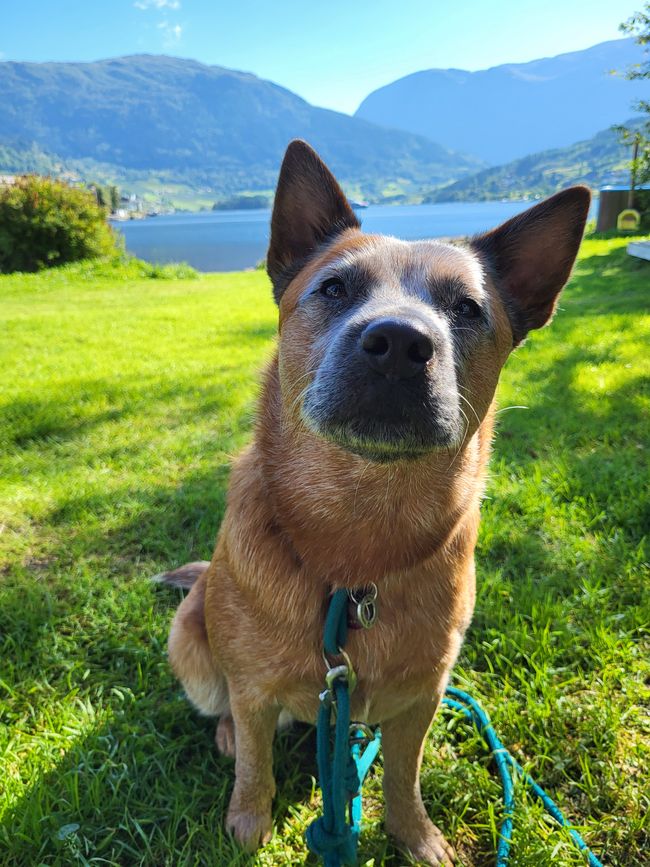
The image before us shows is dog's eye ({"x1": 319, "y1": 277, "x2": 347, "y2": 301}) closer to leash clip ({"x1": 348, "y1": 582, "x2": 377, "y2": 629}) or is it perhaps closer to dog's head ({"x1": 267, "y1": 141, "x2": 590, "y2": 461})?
dog's head ({"x1": 267, "y1": 141, "x2": 590, "y2": 461})

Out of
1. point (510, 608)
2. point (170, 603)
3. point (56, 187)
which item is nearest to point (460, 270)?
point (510, 608)

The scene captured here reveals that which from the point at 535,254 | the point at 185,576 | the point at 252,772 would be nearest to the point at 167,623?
the point at 185,576

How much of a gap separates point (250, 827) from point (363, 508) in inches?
44.4

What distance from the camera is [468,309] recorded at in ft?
5.71

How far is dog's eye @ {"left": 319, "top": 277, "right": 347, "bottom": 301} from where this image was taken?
1.71 meters

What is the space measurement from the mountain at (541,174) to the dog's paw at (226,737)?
68961 mm

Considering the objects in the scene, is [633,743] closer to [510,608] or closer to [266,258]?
[510,608]

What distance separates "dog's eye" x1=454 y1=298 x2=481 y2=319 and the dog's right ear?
0.69 meters

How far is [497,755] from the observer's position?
72.4 inches

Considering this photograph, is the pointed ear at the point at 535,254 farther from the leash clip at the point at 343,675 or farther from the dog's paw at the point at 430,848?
the dog's paw at the point at 430,848

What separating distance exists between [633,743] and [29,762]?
7.21ft

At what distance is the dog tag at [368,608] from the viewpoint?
1.46m

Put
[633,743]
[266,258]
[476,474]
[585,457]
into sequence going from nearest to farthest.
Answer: [476,474]
[633,743]
[266,258]
[585,457]

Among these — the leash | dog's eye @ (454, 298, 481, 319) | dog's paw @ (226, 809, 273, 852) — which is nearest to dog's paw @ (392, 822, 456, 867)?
the leash
